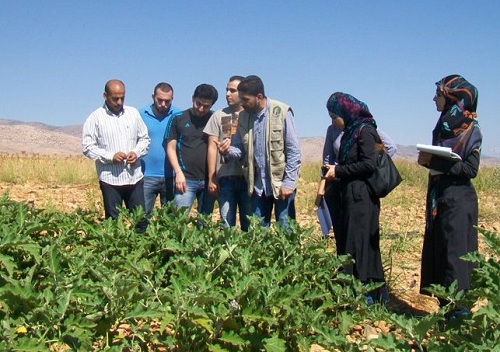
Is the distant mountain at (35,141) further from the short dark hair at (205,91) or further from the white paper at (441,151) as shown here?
the white paper at (441,151)

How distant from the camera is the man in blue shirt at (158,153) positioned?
550 centimetres

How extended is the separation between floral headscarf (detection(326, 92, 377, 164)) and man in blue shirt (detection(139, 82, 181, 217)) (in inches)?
72.2

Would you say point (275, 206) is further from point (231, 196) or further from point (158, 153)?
point (158, 153)

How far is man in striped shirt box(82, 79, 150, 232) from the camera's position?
16.5ft

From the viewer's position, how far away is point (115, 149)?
201 inches

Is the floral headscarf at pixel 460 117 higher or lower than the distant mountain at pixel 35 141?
higher

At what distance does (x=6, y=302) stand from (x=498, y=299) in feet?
6.83

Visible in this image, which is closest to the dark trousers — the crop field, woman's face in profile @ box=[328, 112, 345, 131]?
the crop field

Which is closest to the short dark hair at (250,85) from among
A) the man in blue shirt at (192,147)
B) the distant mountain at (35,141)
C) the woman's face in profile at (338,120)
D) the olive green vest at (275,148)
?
the olive green vest at (275,148)

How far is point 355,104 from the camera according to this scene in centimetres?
418

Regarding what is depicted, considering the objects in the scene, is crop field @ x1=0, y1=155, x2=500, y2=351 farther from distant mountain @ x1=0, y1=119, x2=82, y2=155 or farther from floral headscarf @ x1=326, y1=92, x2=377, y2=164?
distant mountain @ x1=0, y1=119, x2=82, y2=155

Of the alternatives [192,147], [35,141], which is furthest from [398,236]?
[35,141]

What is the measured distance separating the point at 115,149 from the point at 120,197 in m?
0.41

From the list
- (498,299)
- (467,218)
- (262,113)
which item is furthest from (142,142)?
(498,299)
